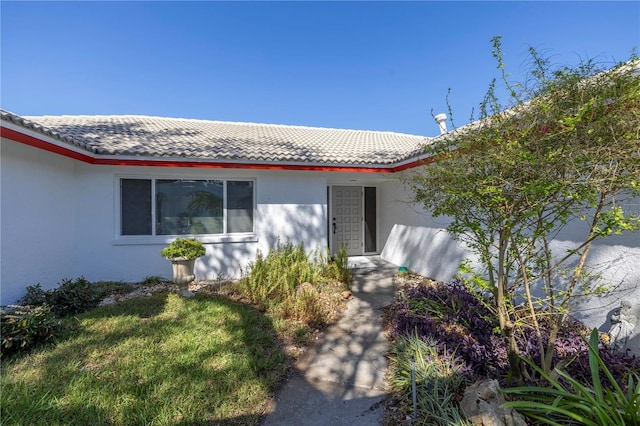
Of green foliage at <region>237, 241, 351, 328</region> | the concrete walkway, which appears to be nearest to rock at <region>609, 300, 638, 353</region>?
the concrete walkway

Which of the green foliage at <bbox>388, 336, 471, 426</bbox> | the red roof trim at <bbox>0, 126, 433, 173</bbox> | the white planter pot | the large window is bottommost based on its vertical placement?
the green foliage at <bbox>388, 336, 471, 426</bbox>

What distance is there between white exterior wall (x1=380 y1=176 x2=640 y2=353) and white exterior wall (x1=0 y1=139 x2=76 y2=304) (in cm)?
784

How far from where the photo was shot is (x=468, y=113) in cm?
383

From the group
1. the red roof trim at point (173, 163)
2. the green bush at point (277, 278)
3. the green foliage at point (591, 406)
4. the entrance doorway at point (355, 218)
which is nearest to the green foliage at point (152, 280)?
the green bush at point (277, 278)

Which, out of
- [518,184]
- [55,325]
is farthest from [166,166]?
[518,184]

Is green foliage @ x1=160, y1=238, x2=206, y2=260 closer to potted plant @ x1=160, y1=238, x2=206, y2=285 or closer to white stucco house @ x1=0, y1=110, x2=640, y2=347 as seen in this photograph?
potted plant @ x1=160, y1=238, x2=206, y2=285

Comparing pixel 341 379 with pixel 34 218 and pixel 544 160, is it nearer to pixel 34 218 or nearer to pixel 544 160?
pixel 544 160

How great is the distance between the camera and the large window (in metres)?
7.75

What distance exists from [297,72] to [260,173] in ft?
21.8

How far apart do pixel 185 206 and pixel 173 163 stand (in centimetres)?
132

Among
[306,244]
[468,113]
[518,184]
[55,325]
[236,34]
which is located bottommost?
[55,325]

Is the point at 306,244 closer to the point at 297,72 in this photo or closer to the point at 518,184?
the point at 518,184

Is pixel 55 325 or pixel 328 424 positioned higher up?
pixel 55 325

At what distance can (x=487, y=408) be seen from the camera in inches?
101
